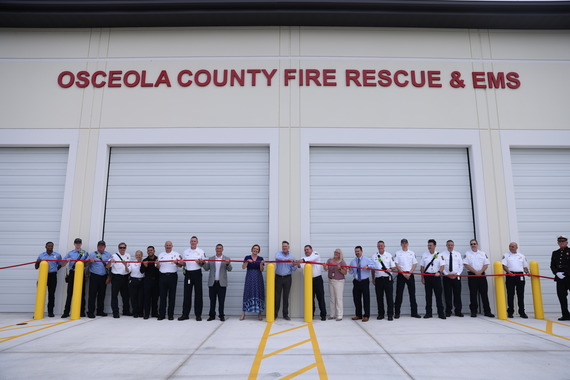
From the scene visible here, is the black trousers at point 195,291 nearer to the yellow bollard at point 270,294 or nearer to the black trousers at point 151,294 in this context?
the black trousers at point 151,294

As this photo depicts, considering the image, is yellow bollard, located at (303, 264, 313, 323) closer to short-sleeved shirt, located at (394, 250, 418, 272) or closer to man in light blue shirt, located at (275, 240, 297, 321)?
man in light blue shirt, located at (275, 240, 297, 321)

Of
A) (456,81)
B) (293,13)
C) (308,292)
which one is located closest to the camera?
(308,292)

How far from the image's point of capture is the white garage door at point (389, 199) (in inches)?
403

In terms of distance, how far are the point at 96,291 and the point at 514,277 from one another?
1046cm

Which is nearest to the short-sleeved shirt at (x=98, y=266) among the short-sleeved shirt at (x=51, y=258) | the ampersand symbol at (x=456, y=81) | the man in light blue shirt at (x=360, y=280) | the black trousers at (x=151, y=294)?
the short-sleeved shirt at (x=51, y=258)

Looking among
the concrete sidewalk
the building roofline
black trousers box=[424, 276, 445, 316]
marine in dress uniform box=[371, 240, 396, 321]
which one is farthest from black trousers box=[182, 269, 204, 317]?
the building roofline

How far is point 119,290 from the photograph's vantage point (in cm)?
950

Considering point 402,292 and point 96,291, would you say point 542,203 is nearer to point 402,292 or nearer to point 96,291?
point 402,292

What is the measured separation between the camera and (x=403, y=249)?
9.66 metres

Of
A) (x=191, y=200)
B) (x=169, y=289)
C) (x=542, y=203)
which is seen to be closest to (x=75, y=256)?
(x=169, y=289)

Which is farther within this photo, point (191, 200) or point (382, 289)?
point (191, 200)

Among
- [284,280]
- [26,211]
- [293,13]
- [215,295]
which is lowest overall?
[215,295]

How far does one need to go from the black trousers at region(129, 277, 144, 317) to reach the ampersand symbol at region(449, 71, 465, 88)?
33.3ft

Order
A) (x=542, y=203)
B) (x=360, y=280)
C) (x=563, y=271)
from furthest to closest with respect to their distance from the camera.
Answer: (x=542, y=203), (x=360, y=280), (x=563, y=271)
